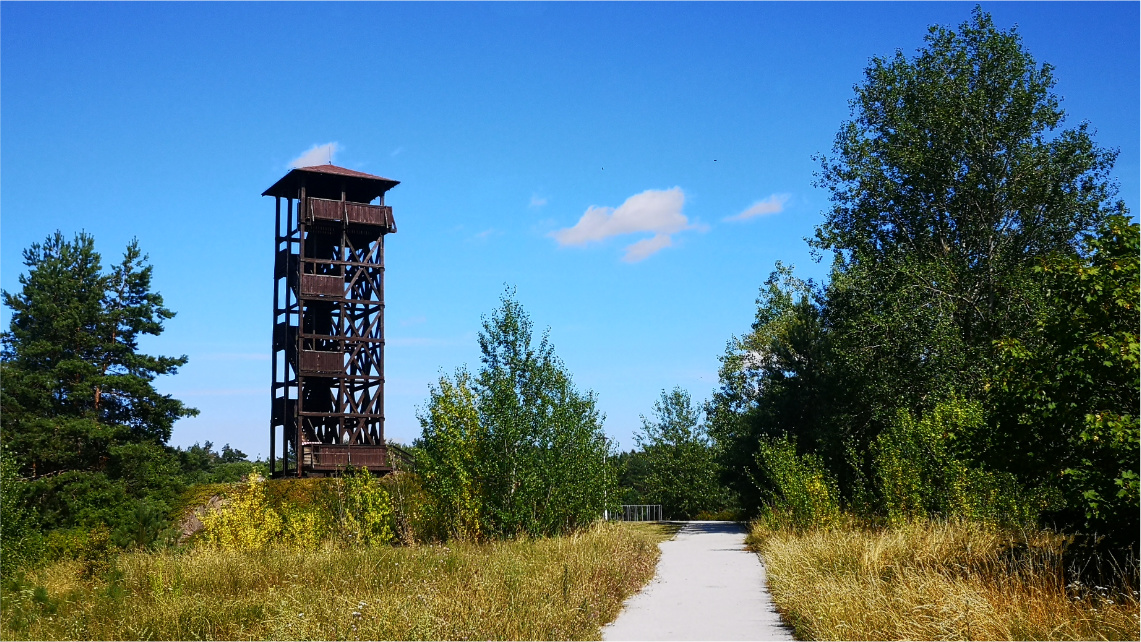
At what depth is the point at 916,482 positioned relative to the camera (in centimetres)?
1919

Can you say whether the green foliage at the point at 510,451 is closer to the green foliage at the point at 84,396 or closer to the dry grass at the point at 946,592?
the dry grass at the point at 946,592

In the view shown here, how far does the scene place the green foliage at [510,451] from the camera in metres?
19.7

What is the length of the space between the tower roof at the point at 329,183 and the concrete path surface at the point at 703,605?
29.8 metres

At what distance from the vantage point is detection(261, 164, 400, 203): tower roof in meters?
45.8

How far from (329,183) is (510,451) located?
3011cm

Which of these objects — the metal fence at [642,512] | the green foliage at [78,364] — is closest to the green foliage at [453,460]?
the green foliage at [78,364]

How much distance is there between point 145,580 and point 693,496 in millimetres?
47142

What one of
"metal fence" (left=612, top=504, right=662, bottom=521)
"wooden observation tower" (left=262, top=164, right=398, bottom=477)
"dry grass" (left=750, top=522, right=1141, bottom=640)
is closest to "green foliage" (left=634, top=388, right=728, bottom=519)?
"metal fence" (left=612, top=504, right=662, bottom=521)

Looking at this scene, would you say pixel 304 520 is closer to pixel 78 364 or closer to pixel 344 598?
pixel 344 598

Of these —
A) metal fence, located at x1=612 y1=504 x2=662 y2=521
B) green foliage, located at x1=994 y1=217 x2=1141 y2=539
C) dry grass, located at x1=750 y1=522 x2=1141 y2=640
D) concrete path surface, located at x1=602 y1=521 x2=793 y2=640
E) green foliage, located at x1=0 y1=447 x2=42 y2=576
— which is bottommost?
metal fence, located at x1=612 y1=504 x2=662 y2=521

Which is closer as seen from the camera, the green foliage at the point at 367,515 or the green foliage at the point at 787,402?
the green foliage at the point at 367,515

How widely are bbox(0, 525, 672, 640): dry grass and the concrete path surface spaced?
1.28 ft

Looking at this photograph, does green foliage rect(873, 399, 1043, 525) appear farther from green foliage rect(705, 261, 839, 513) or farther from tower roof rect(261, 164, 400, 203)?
tower roof rect(261, 164, 400, 203)

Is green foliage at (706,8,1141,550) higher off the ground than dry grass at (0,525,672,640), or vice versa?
green foliage at (706,8,1141,550)
